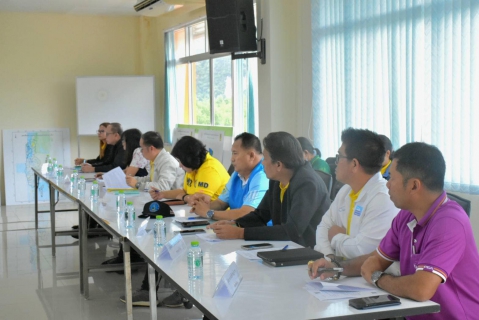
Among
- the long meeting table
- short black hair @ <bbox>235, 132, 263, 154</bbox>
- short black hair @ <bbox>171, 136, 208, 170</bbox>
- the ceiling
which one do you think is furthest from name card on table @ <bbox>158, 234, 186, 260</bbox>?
the ceiling

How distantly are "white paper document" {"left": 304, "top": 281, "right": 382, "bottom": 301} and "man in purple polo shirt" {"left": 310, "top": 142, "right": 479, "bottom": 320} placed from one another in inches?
2.1

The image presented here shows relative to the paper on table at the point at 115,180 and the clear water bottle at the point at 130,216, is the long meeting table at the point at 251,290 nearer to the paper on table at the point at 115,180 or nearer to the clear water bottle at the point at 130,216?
the clear water bottle at the point at 130,216

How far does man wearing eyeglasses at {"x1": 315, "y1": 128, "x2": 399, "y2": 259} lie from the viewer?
2633 millimetres

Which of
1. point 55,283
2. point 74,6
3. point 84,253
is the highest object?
point 74,6

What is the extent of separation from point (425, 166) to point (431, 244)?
0.27 m

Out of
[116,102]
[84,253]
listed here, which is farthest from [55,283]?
[116,102]

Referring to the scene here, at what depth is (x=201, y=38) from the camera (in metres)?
8.74

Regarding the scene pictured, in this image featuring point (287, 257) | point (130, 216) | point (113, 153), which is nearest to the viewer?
point (287, 257)

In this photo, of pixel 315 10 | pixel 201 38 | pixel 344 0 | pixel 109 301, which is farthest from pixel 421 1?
pixel 201 38

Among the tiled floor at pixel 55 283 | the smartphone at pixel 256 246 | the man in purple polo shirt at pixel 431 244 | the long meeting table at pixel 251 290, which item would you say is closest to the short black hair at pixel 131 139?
the tiled floor at pixel 55 283

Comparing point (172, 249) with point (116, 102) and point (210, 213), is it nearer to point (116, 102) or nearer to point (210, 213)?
point (210, 213)

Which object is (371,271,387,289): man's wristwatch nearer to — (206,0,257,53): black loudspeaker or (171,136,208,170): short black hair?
(171,136,208,170): short black hair

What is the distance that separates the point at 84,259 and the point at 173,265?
2235mm

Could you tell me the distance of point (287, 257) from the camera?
2555 mm
